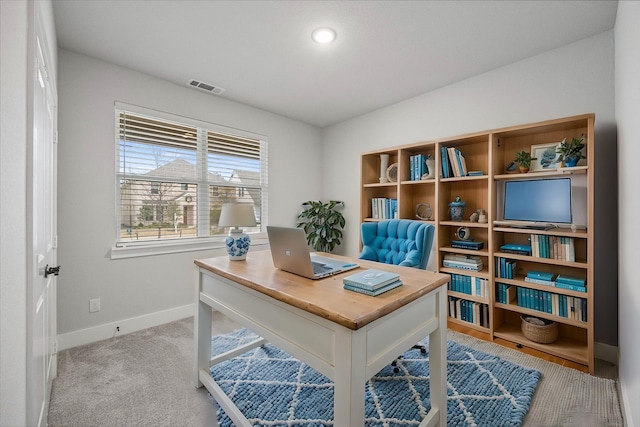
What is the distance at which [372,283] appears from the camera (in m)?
1.19

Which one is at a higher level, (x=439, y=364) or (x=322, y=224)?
(x=322, y=224)

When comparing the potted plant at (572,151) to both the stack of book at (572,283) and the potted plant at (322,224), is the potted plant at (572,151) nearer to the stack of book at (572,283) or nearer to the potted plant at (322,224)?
the stack of book at (572,283)

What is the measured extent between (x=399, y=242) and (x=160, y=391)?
2.04 m

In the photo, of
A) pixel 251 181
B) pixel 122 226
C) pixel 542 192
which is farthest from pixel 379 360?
pixel 251 181

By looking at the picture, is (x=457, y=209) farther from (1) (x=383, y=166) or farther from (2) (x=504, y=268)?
(1) (x=383, y=166)

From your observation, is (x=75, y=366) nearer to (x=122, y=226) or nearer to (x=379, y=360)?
(x=122, y=226)

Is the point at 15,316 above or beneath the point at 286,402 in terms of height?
above

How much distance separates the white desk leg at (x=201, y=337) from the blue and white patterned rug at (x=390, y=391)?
147 millimetres

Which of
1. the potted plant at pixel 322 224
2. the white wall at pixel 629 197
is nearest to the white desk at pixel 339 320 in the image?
the white wall at pixel 629 197

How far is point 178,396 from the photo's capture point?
1.78 meters

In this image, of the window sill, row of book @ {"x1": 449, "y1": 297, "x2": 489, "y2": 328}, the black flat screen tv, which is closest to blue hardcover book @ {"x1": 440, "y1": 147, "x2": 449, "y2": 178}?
the black flat screen tv

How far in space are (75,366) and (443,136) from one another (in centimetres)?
388

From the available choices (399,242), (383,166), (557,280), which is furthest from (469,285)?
(383,166)

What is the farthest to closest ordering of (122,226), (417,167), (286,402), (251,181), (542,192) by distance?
(251,181), (417,167), (122,226), (542,192), (286,402)
